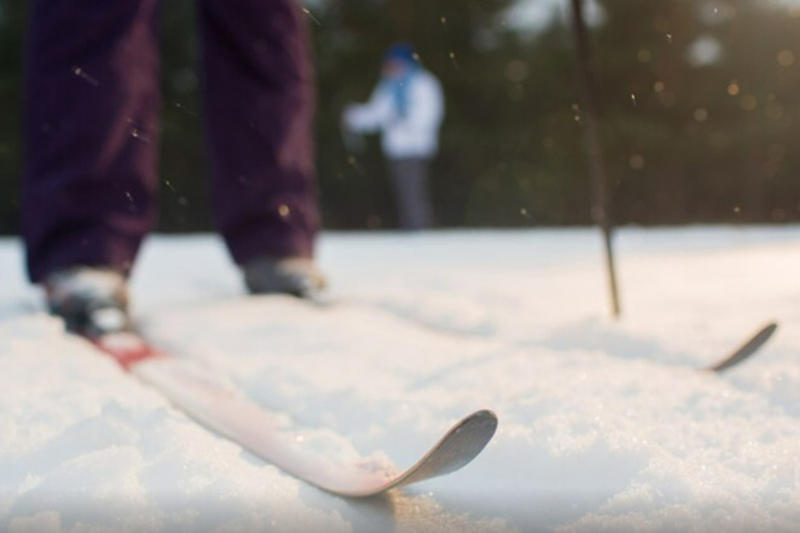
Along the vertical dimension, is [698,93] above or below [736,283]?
below

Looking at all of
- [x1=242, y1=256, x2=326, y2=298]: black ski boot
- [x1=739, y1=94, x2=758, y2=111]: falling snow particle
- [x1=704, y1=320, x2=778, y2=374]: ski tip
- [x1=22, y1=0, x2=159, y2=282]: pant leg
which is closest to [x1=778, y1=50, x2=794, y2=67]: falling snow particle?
[x1=739, y1=94, x2=758, y2=111]: falling snow particle

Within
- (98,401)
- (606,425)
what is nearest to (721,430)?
(606,425)

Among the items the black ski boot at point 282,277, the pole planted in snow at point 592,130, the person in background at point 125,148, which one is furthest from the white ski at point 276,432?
the pole planted in snow at point 592,130

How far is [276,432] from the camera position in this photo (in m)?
0.93

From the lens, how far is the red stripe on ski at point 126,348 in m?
1.22

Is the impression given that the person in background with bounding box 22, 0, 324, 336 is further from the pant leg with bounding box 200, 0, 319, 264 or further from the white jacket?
the white jacket

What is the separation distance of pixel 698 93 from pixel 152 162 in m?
13.5

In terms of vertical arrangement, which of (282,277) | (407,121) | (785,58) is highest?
(282,277)

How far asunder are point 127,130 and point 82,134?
0.08 metres

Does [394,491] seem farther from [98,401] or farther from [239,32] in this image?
[239,32]

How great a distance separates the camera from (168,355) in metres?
1.31

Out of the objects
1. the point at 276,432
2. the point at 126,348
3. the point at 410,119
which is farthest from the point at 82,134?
the point at 410,119

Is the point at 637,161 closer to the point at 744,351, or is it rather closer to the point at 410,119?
the point at 410,119

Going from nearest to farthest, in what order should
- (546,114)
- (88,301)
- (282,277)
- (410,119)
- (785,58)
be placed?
(88,301) < (282,277) < (410,119) < (546,114) < (785,58)
